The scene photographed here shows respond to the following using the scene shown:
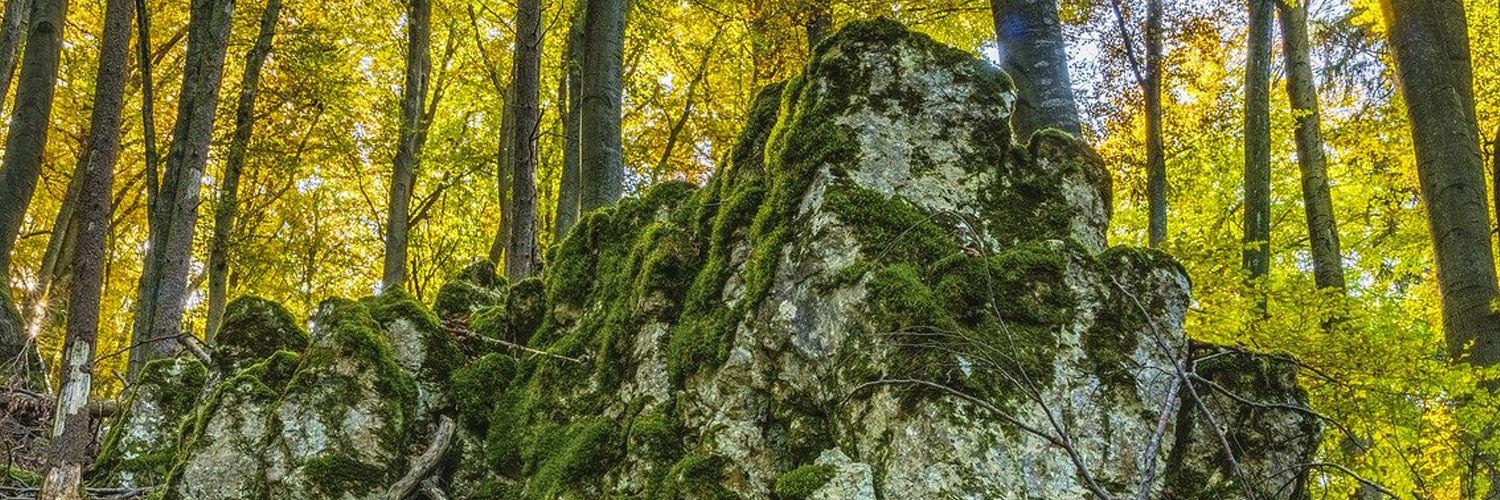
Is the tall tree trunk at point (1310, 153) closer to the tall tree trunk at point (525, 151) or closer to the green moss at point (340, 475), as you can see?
the tall tree trunk at point (525, 151)

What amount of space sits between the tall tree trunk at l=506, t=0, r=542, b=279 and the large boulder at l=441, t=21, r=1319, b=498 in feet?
9.42

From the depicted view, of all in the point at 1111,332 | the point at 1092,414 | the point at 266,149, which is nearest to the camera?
the point at 1092,414

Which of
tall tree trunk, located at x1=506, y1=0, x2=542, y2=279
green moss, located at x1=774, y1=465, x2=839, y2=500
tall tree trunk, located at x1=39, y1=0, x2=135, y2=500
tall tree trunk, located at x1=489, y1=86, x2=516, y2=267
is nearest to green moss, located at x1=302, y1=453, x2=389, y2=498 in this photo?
tall tree trunk, located at x1=39, y1=0, x2=135, y2=500

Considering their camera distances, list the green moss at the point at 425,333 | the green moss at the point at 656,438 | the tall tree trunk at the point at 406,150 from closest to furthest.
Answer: the green moss at the point at 656,438
the green moss at the point at 425,333
the tall tree trunk at the point at 406,150

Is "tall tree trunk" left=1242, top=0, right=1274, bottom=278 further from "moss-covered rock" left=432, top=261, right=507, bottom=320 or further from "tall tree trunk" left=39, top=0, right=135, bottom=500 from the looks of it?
"tall tree trunk" left=39, top=0, right=135, bottom=500

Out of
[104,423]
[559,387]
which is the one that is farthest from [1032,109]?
[104,423]

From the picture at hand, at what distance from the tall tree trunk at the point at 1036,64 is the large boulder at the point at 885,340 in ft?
4.22

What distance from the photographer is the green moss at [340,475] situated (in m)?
4.21

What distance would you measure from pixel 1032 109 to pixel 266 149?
1070 centimetres

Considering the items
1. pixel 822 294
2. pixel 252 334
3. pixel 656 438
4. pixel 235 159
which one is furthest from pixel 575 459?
pixel 235 159

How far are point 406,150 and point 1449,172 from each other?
12.0 meters

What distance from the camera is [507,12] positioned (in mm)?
18078

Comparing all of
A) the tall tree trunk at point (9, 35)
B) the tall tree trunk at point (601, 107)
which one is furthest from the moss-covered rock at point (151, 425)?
the tall tree trunk at point (9, 35)

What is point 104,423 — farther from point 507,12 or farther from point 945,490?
point 507,12
